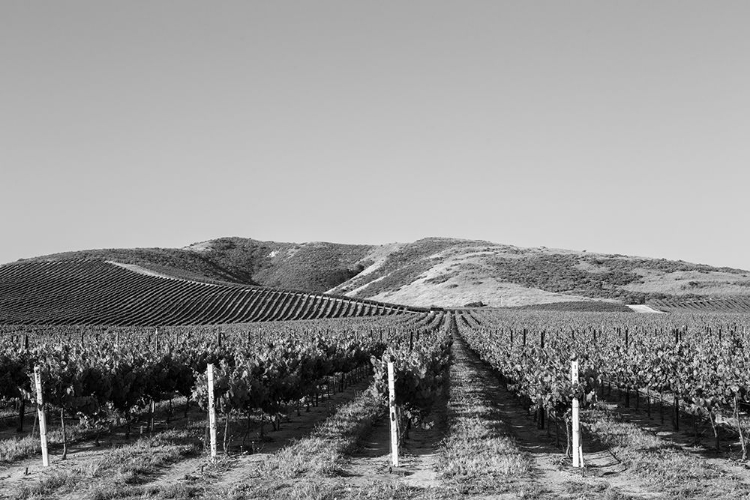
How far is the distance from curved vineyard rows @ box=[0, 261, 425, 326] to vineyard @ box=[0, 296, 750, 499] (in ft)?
159

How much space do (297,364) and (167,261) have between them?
463 ft

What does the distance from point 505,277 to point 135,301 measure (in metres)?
75.5

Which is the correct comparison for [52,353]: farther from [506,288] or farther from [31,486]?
[506,288]

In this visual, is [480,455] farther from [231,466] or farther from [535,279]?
[535,279]

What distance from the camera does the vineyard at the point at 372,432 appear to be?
13.8 meters

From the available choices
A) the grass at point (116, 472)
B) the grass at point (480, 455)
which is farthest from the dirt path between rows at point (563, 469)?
the grass at point (116, 472)

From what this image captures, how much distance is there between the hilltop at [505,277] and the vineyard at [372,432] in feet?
283

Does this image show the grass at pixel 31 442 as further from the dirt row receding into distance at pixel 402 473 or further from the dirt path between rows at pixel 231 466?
the dirt path between rows at pixel 231 466

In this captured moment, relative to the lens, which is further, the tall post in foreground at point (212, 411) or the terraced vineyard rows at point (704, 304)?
the terraced vineyard rows at point (704, 304)

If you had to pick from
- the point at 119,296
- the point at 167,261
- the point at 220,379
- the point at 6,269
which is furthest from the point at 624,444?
the point at 167,261

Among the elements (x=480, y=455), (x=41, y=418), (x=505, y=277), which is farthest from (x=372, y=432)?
(x=505, y=277)

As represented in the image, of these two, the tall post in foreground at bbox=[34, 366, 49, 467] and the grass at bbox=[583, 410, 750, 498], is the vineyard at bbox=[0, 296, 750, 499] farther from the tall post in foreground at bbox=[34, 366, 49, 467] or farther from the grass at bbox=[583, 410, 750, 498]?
the tall post in foreground at bbox=[34, 366, 49, 467]

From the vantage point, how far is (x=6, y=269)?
96.4 m

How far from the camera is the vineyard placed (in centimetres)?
1379
